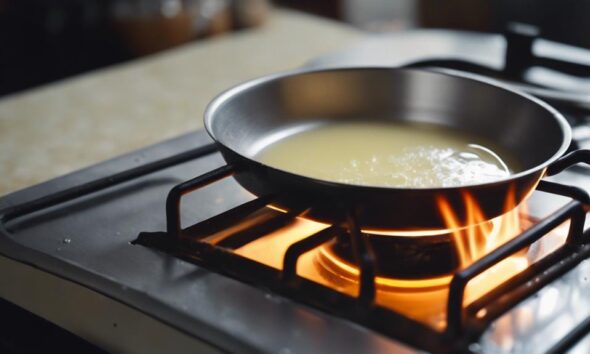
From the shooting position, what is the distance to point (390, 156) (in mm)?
Answer: 771

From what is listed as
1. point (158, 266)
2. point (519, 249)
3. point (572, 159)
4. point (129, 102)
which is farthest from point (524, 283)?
point (129, 102)

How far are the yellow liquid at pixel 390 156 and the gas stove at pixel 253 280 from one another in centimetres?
5

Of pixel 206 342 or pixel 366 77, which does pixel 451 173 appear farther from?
pixel 206 342

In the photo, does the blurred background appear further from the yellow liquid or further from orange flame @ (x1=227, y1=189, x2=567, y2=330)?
orange flame @ (x1=227, y1=189, x2=567, y2=330)

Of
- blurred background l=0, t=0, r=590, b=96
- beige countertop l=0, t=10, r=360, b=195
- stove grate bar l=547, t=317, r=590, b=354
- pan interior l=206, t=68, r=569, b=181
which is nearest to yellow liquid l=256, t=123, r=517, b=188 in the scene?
pan interior l=206, t=68, r=569, b=181

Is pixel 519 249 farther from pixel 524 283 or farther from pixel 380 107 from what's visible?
pixel 380 107

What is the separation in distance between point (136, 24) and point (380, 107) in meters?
1.13

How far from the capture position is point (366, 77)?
0.87 metres

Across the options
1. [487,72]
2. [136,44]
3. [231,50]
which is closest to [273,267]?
[487,72]

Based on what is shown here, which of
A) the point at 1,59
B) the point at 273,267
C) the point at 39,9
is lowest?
the point at 1,59

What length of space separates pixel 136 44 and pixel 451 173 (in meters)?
1.30

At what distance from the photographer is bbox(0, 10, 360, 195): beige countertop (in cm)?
102

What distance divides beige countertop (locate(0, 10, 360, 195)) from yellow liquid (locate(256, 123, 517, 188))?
0.32 meters

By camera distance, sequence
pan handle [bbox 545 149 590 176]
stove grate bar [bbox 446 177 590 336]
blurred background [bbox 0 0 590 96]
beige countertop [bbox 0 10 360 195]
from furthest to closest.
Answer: blurred background [bbox 0 0 590 96] < beige countertop [bbox 0 10 360 195] < pan handle [bbox 545 149 590 176] < stove grate bar [bbox 446 177 590 336]
